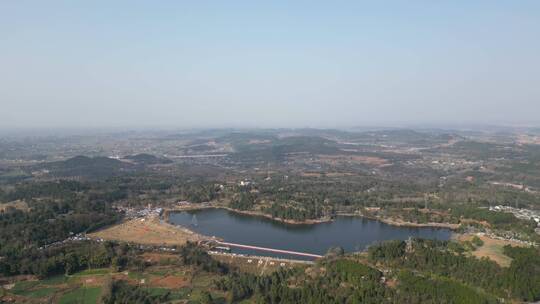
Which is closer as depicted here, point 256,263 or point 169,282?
point 169,282

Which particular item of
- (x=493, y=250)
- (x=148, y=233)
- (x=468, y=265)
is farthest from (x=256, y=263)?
(x=493, y=250)

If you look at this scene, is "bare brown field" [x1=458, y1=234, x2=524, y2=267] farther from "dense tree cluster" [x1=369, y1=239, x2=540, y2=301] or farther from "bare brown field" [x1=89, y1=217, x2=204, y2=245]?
"bare brown field" [x1=89, y1=217, x2=204, y2=245]

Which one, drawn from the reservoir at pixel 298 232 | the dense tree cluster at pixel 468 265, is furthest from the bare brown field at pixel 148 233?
the dense tree cluster at pixel 468 265

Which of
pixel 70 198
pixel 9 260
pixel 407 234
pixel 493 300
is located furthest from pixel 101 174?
pixel 493 300

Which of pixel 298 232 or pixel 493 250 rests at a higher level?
pixel 493 250

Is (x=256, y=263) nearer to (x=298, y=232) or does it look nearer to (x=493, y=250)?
(x=298, y=232)

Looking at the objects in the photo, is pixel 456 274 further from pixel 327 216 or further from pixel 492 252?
pixel 327 216

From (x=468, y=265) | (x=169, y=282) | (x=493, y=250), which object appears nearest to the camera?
(x=468, y=265)
